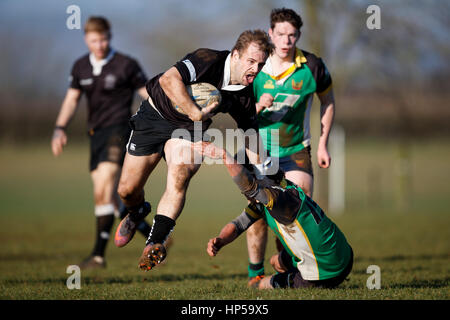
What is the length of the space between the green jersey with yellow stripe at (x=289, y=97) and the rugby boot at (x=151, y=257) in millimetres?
1941

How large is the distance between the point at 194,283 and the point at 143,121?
1.84m

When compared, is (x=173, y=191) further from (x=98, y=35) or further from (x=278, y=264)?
(x=98, y=35)

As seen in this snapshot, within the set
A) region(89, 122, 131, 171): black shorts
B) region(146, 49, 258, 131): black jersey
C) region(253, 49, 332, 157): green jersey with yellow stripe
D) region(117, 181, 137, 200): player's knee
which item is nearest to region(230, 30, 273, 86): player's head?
region(146, 49, 258, 131): black jersey

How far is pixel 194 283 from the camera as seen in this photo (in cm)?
635

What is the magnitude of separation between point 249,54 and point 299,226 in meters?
1.61

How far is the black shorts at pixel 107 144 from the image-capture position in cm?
812

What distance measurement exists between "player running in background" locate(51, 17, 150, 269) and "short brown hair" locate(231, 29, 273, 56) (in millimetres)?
2999

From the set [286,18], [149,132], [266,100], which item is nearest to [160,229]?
[149,132]

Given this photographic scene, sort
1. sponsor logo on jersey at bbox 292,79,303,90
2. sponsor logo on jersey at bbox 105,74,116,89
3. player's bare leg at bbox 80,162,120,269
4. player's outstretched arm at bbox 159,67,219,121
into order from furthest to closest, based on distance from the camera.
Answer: sponsor logo on jersey at bbox 105,74,116,89
player's bare leg at bbox 80,162,120,269
sponsor logo on jersey at bbox 292,79,303,90
player's outstretched arm at bbox 159,67,219,121

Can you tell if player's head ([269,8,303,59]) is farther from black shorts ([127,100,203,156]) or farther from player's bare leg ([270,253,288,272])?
player's bare leg ([270,253,288,272])

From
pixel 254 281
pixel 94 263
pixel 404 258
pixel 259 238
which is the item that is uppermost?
pixel 259 238

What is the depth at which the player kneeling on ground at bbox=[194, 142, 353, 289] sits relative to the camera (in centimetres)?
496

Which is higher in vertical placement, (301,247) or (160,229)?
(160,229)

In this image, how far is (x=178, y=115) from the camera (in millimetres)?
5602
